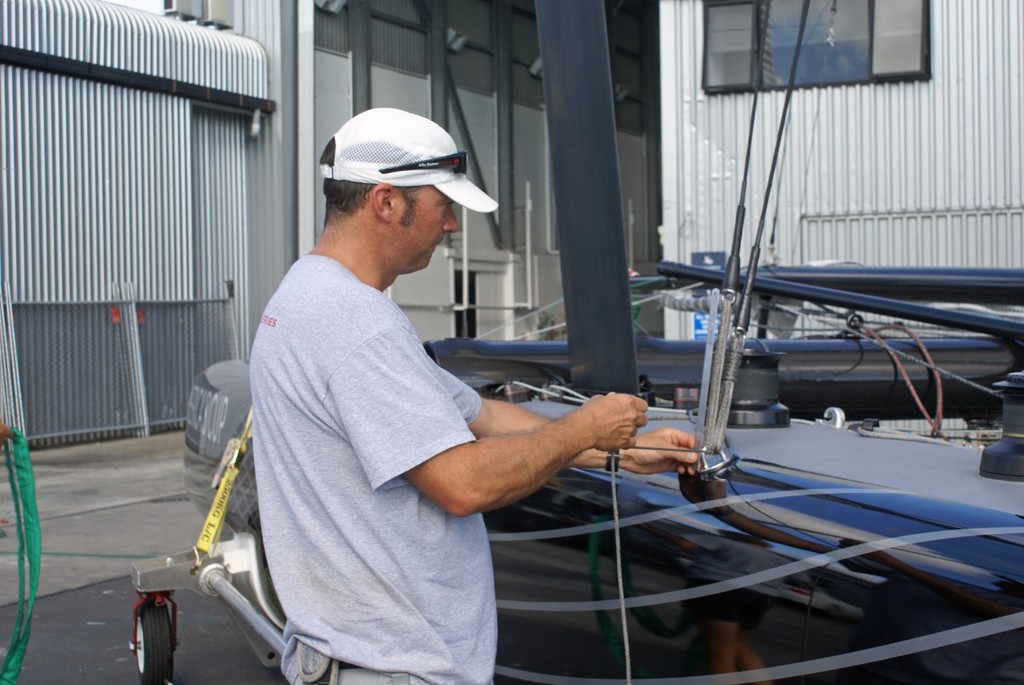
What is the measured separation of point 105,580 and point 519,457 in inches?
213

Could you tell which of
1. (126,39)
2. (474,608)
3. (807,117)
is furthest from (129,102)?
(474,608)

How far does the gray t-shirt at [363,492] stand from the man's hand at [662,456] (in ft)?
2.51

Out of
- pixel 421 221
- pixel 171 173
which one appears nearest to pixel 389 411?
pixel 421 221

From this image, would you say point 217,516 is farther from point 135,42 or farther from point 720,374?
point 135,42

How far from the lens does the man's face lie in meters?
2.07

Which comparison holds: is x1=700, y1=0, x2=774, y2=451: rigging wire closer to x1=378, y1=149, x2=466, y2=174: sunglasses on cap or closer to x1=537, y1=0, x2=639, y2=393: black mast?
x1=537, y1=0, x2=639, y2=393: black mast

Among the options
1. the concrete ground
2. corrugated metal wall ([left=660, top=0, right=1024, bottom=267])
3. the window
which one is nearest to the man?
the concrete ground

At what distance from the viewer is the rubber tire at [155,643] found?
15.2 feet

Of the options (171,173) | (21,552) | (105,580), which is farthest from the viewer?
(171,173)

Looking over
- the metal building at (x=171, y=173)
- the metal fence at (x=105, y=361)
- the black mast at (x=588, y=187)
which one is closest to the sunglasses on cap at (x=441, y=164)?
Answer: the black mast at (x=588, y=187)

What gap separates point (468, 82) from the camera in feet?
69.5

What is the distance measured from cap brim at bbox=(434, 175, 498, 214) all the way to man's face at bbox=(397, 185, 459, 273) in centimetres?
2

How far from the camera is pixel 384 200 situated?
205cm

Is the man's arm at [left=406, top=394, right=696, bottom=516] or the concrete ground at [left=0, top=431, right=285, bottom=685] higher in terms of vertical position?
the man's arm at [left=406, top=394, right=696, bottom=516]
